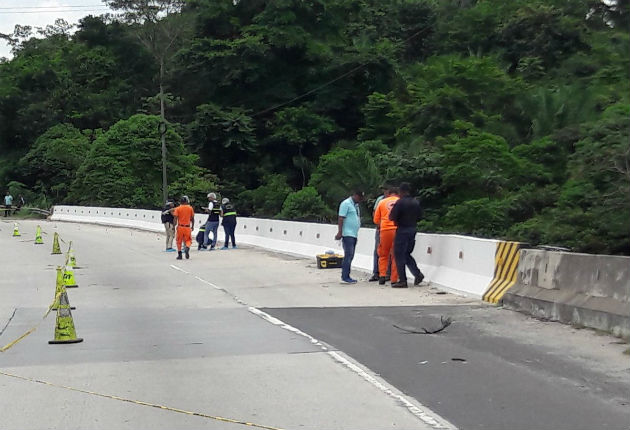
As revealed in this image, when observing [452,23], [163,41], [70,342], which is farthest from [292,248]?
[163,41]

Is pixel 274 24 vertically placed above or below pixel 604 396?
above

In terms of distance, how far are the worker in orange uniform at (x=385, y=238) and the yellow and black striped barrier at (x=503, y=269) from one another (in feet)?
8.93

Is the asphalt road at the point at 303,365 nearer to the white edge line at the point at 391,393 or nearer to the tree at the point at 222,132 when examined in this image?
the white edge line at the point at 391,393

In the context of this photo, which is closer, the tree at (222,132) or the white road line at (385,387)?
the white road line at (385,387)

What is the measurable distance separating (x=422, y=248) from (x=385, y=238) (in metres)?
1.10

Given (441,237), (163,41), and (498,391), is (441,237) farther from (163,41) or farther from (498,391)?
(163,41)

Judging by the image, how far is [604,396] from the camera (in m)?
7.98

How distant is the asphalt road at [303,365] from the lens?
24.2ft

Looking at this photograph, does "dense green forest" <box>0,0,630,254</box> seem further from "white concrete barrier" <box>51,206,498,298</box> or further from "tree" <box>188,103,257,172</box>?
"white concrete barrier" <box>51,206,498,298</box>

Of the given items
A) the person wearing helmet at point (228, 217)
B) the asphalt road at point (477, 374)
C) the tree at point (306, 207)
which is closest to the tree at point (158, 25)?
the tree at point (306, 207)

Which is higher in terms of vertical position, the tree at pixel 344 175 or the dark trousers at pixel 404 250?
the tree at pixel 344 175

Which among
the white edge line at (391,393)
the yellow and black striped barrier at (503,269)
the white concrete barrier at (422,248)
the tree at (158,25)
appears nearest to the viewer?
the white edge line at (391,393)

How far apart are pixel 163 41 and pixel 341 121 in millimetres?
20814

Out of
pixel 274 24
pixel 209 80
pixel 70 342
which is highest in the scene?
pixel 274 24
